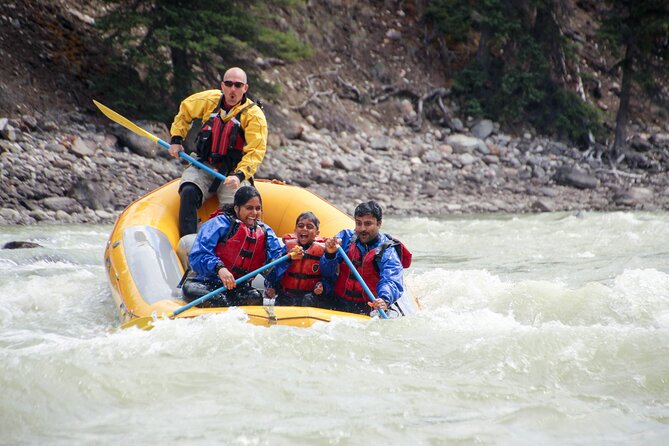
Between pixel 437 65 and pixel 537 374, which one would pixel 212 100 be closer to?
pixel 537 374

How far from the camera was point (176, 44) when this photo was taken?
10781 mm

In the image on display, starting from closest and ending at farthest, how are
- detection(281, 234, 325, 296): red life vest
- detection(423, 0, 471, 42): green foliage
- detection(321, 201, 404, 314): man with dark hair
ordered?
detection(321, 201, 404, 314): man with dark hair < detection(281, 234, 325, 296): red life vest < detection(423, 0, 471, 42): green foliage

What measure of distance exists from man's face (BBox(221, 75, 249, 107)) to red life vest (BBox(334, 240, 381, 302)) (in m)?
1.45

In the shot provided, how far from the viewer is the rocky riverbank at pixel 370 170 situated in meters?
9.70

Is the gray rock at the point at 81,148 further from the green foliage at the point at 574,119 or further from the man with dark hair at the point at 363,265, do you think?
the green foliage at the point at 574,119

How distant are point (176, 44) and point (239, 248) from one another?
6.51 meters

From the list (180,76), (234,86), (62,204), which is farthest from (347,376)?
(180,76)

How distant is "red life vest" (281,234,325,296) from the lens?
491cm

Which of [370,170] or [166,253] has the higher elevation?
[166,253]

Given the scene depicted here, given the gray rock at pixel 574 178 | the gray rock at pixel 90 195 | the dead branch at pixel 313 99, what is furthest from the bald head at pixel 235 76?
the gray rock at pixel 574 178

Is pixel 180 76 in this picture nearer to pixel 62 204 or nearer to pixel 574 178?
pixel 62 204

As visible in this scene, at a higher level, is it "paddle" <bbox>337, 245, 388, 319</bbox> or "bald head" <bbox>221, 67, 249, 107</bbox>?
"bald head" <bbox>221, 67, 249, 107</bbox>

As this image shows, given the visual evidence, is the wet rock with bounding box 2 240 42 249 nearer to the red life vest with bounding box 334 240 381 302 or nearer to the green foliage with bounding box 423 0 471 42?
the red life vest with bounding box 334 240 381 302

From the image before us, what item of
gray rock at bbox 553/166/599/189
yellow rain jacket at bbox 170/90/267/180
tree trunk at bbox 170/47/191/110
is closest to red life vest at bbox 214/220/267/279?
yellow rain jacket at bbox 170/90/267/180
